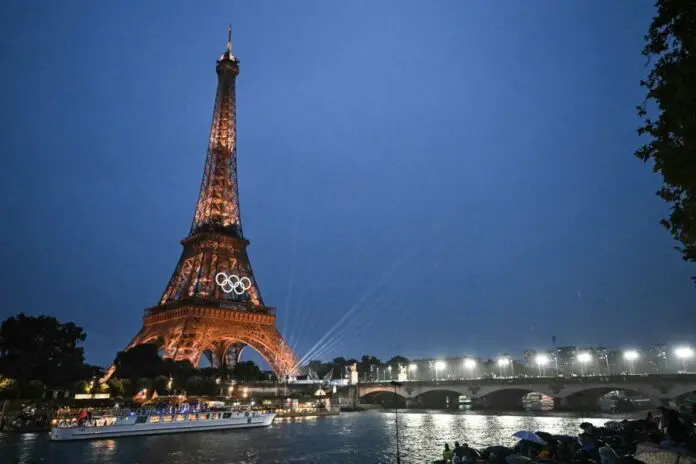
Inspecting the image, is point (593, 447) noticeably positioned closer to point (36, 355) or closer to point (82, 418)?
point (82, 418)

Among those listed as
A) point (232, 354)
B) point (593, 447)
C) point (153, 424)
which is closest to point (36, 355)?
point (153, 424)

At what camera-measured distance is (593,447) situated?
18.9 m

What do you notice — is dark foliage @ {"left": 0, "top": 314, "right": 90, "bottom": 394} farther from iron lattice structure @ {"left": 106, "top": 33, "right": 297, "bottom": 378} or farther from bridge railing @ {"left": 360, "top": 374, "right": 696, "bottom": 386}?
bridge railing @ {"left": 360, "top": 374, "right": 696, "bottom": 386}

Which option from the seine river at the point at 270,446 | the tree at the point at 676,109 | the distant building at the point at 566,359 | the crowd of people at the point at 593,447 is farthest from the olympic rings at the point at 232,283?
the distant building at the point at 566,359

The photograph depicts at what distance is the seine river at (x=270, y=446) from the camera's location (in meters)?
30.0

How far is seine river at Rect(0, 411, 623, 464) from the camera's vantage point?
1180 inches

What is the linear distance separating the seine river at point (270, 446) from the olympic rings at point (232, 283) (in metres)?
29.3

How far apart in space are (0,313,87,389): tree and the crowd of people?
204ft

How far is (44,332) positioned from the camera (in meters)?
67.9

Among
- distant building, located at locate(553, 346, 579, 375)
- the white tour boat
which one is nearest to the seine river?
the white tour boat

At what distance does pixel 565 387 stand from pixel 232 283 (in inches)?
2008

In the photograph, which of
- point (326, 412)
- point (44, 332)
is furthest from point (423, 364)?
point (44, 332)

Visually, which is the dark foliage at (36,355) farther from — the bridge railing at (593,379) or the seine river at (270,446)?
the bridge railing at (593,379)

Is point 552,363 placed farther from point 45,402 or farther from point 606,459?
point 606,459
